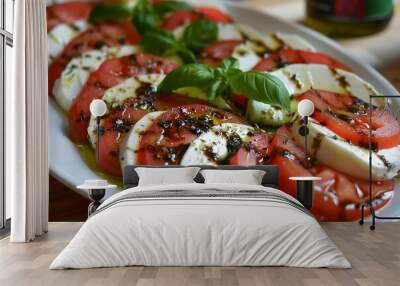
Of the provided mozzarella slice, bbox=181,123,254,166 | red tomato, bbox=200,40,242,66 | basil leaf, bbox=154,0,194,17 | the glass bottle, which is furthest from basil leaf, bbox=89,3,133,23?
the glass bottle

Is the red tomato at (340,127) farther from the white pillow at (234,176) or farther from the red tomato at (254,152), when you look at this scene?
the white pillow at (234,176)

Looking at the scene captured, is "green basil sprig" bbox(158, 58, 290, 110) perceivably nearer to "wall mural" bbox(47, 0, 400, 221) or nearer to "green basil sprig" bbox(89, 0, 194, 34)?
"wall mural" bbox(47, 0, 400, 221)

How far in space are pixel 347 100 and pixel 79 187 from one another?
2283 mm

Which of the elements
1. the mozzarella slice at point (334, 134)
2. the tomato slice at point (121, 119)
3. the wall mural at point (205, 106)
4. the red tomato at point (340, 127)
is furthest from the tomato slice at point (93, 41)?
the red tomato at point (340, 127)

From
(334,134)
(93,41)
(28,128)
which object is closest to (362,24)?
(334,134)

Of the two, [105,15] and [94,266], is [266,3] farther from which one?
[94,266]

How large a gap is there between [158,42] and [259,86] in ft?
3.19

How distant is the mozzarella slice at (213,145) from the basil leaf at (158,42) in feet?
2.74

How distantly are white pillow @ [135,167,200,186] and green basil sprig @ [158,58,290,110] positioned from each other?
0.70m

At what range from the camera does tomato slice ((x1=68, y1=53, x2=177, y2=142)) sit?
568 centimetres

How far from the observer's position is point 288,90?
5.77 m

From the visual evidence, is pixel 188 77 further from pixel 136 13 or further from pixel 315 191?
pixel 315 191

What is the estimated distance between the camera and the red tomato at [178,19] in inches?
237

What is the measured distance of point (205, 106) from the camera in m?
5.69
